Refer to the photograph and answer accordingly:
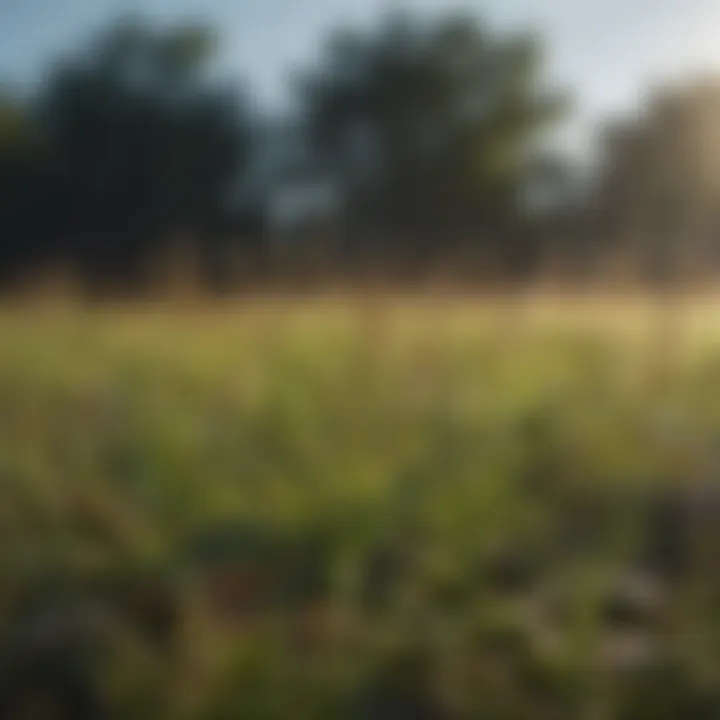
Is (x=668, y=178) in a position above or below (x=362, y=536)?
above

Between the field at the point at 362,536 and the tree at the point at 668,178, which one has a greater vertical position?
the tree at the point at 668,178

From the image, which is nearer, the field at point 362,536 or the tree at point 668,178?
the field at point 362,536

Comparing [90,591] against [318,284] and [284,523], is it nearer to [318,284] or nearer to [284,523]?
[284,523]

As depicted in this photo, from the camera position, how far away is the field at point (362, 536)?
186 centimetres

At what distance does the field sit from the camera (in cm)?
186

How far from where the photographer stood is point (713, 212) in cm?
644

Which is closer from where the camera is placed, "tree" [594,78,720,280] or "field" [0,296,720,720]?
"field" [0,296,720,720]

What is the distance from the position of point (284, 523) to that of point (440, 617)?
16.7 inches

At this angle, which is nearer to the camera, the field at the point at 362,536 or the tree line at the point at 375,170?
the field at the point at 362,536

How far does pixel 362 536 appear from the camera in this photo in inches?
90.2

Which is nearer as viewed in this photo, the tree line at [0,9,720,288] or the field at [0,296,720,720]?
the field at [0,296,720,720]

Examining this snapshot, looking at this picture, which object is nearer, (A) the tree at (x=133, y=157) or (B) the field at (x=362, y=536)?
(B) the field at (x=362, y=536)

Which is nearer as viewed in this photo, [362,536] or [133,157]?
[362,536]

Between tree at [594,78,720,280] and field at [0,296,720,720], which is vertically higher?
tree at [594,78,720,280]
